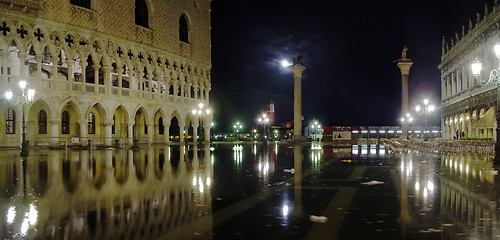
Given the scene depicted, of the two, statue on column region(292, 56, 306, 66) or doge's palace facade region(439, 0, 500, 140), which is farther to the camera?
statue on column region(292, 56, 306, 66)

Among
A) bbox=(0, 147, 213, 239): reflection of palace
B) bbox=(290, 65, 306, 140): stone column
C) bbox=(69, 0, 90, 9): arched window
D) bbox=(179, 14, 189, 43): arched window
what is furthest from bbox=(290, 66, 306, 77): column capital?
bbox=(0, 147, 213, 239): reflection of palace

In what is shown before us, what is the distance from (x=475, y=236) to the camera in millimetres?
5715

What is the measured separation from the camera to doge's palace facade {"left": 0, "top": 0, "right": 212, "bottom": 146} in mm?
34969

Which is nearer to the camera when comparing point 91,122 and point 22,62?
point 22,62

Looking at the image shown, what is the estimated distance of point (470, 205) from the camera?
26.4 ft

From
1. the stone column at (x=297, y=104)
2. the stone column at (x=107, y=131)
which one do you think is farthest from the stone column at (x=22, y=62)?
the stone column at (x=297, y=104)

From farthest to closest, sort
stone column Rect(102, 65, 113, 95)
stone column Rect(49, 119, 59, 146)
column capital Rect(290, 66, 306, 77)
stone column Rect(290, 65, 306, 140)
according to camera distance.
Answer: column capital Rect(290, 66, 306, 77)
stone column Rect(290, 65, 306, 140)
stone column Rect(102, 65, 113, 95)
stone column Rect(49, 119, 59, 146)

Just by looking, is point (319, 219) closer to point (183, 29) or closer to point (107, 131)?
point (107, 131)

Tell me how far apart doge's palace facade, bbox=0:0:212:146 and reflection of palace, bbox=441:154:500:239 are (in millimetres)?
29108

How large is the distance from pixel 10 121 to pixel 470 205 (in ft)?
123

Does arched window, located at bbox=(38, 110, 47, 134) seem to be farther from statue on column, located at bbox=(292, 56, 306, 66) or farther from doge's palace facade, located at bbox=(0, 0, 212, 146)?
statue on column, located at bbox=(292, 56, 306, 66)

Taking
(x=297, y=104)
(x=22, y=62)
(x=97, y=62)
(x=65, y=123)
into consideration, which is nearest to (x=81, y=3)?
(x=97, y=62)

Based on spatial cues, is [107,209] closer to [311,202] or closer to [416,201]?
[311,202]

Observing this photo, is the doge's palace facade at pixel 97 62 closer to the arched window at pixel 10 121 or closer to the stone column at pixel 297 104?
the arched window at pixel 10 121
